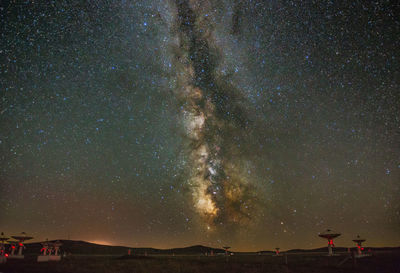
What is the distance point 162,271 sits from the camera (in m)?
32.4

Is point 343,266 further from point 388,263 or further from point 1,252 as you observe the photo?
point 1,252

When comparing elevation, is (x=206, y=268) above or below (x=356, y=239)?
below

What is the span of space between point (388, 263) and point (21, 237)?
5456cm

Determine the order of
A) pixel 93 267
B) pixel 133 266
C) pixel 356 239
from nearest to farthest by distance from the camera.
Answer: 1. pixel 93 267
2. pixel 133 266
3. pixel 356 239

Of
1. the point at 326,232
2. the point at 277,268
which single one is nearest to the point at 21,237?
the point at 277,268

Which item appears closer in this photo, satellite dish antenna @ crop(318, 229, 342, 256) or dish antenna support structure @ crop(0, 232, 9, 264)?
dish antenna support structure @ crop(0, 232, 9, 264)

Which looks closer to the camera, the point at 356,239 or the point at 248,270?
the point at 248,270

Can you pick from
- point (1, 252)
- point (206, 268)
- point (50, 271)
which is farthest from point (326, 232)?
point (1, 252)

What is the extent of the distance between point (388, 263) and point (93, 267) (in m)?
43.1

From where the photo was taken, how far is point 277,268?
36875 millimetres

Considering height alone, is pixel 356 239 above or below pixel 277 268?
above

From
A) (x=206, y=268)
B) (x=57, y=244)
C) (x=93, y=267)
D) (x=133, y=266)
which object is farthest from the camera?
(x=57, y=244)

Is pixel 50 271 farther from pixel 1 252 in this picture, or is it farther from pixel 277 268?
pixel 277 268

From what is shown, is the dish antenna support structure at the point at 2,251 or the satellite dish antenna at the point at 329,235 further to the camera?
the satellite dish antenna at the point at 329,235
